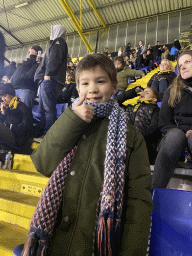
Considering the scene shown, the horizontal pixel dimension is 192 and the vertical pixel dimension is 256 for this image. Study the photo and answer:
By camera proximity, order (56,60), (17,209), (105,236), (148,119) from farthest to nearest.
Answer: (56,60)
(148,119)
(17,209)
(105,236)

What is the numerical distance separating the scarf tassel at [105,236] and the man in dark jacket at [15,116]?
220 centimetres

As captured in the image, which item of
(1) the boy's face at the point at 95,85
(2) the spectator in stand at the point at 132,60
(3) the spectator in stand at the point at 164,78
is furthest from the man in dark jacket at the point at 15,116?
(2) the spectator in stand at the point at 132,60

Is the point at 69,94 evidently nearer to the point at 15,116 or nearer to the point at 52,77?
the point at 52,77

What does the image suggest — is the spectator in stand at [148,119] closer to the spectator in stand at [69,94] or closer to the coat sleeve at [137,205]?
the coat sleeve at [137,205]

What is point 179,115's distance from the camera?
1632 millimetres

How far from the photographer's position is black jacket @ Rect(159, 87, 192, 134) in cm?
157

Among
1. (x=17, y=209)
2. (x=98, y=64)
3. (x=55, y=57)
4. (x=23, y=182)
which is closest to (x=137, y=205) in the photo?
(x=98, y=64)

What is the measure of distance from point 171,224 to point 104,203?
301 mm

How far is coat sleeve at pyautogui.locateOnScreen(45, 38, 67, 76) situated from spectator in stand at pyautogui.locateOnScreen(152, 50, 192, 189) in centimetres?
152

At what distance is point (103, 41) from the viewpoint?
11.9m

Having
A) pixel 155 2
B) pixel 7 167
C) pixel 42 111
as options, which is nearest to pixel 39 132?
pixel 42 111

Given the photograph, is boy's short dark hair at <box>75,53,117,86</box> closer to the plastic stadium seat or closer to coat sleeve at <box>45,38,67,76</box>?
the plastic stadium seat

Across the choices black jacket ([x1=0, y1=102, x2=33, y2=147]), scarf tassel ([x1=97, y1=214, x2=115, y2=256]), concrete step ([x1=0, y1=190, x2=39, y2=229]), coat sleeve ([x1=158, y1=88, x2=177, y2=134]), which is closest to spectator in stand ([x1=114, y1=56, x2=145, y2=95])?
black jacket ([x1=0, y1=102, x2=33, y2=147])

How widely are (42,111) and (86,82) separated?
6.57 feet
